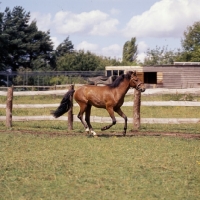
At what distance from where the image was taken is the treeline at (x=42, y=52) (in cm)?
5650

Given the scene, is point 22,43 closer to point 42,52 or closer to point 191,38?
point 42,52

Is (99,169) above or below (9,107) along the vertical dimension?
below

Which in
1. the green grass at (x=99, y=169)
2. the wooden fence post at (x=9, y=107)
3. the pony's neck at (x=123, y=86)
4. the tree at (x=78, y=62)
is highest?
the tree at (x=78, y=62)

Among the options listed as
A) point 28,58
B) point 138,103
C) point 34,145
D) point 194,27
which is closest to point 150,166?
point 34,145

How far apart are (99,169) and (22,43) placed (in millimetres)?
51353

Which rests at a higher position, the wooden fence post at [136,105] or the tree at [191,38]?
the tree at [191,38]

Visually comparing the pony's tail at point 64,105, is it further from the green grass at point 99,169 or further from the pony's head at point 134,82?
the green grass at point 99,169

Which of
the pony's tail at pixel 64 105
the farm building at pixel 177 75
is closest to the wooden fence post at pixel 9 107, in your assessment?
the pony's tail at pixel 64 105

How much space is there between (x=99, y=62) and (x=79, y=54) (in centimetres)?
340

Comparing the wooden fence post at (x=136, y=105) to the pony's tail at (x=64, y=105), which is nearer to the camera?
the pony's tail at (x=64, y=105)

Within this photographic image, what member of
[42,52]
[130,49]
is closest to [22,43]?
[42,52]

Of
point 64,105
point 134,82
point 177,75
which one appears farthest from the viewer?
point 177,75

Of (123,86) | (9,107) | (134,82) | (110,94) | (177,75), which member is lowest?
(9,107)

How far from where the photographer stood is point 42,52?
63875 millimetres
